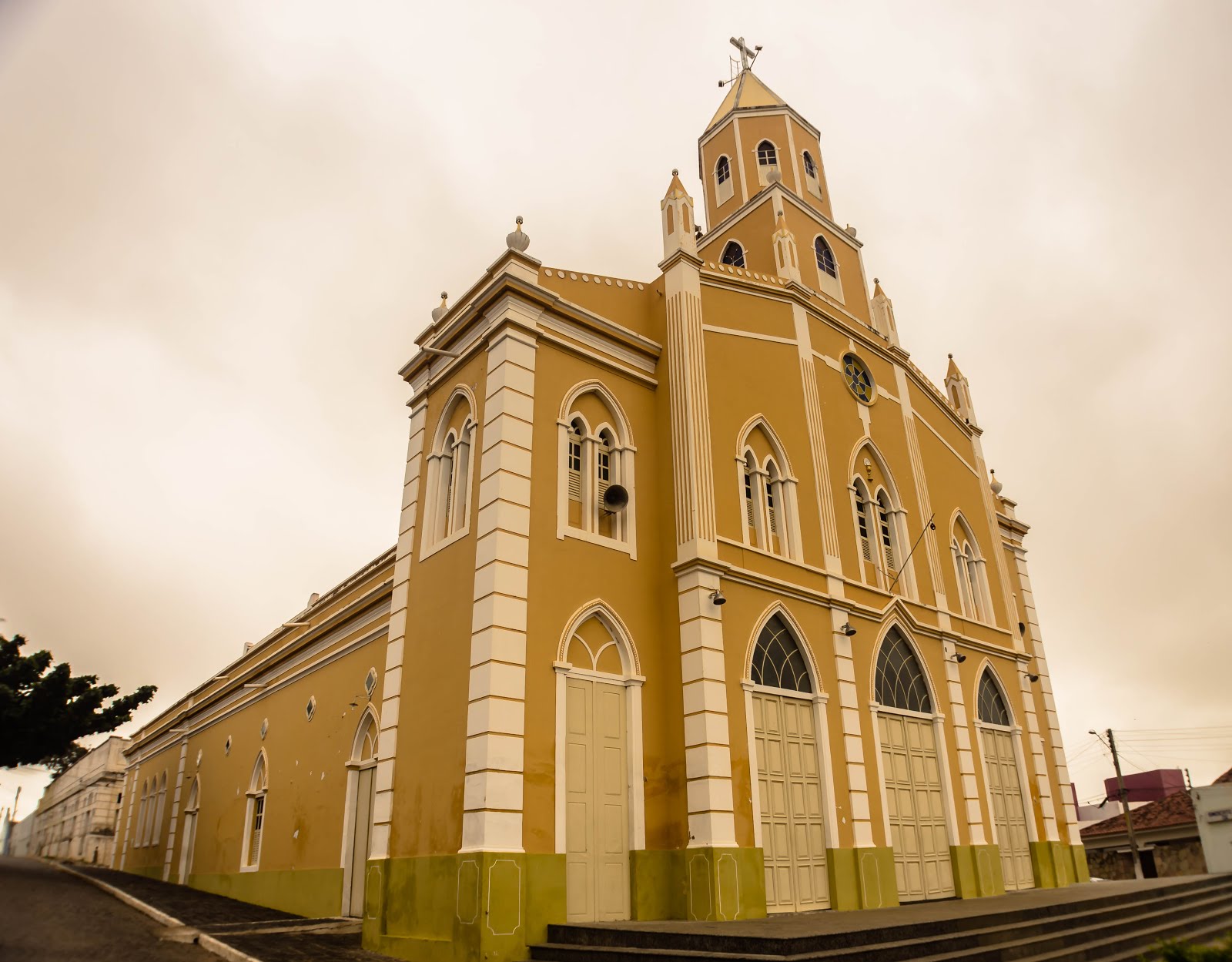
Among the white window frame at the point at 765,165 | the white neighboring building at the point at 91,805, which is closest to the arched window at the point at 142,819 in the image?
the white neighboring building at the point at 91,805

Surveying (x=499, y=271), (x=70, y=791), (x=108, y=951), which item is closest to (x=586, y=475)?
(x=499, y=271)

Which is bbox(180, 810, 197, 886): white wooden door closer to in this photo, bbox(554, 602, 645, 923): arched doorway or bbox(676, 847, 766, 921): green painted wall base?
Answer: bbox(554, 602, 645, 923): arched doorway

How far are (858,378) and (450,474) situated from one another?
904 cm

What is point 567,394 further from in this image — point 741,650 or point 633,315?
point 741,650

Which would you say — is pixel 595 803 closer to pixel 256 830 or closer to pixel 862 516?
pixel 862 516

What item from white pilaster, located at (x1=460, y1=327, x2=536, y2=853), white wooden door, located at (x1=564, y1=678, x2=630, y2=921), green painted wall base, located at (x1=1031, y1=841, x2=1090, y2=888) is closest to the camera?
white pilaster, located at (x1=460, y1=327, x2=536, y2=853)

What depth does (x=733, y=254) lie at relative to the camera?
21016 mm

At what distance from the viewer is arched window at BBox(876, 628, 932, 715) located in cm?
1535

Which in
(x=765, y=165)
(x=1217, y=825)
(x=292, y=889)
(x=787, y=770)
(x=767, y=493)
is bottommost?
(x=292, y=889)

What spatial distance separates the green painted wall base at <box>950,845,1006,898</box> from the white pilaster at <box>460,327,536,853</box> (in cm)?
920

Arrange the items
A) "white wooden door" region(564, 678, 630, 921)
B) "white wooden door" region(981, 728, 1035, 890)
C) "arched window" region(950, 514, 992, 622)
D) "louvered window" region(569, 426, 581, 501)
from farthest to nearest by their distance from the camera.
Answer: "arched window" region(950, 514, 992, 622)
"white wooden door" region(981, 728, 1035, 890)
"louvered window" region(569, 426, 581, 501)
"white wooden door" region(564, 678, 630, 921)

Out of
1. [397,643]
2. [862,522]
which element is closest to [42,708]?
[397,643]

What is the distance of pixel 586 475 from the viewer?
42.0 ft

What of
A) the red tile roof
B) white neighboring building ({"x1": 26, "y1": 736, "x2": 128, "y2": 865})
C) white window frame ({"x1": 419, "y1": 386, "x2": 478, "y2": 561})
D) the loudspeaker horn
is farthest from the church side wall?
the red tile roof
